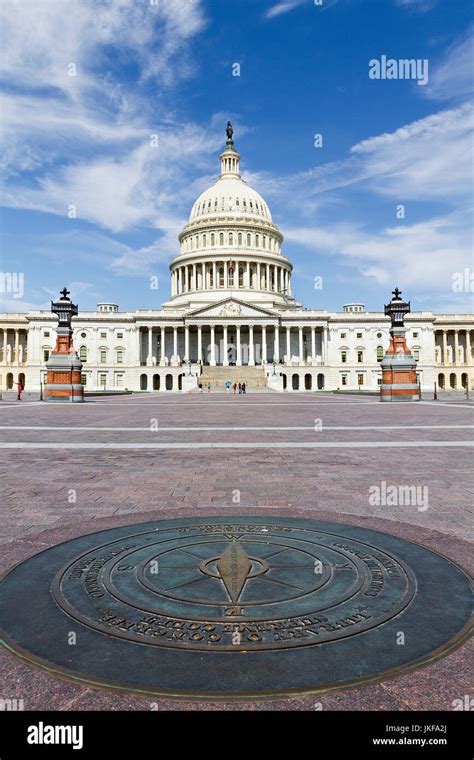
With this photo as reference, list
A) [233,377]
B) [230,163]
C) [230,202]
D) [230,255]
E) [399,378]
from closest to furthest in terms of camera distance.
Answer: [399,378]
[233,377]
[230,255]
[230,202]
[230,163]

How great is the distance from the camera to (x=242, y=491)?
26.4 ft

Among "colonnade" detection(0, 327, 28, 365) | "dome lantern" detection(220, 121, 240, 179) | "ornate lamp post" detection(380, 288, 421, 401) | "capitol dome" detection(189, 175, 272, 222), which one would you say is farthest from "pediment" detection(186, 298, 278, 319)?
"ornate lamp post" detection(380, 288, 421, 401)

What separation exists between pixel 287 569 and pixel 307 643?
118cm

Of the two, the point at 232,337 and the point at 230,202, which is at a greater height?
the point at 230,202

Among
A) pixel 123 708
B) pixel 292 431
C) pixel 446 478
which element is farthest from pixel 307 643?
pixel 292 431

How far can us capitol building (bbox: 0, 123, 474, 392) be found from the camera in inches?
3959

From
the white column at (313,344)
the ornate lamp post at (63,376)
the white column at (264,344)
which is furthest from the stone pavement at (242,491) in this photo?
the white column at (313,344)

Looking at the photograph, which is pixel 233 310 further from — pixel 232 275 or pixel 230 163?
pixel 230 163

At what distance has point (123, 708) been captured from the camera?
272 cm

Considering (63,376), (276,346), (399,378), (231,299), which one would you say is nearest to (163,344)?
(231,299)

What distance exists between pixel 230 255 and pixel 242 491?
107 m
